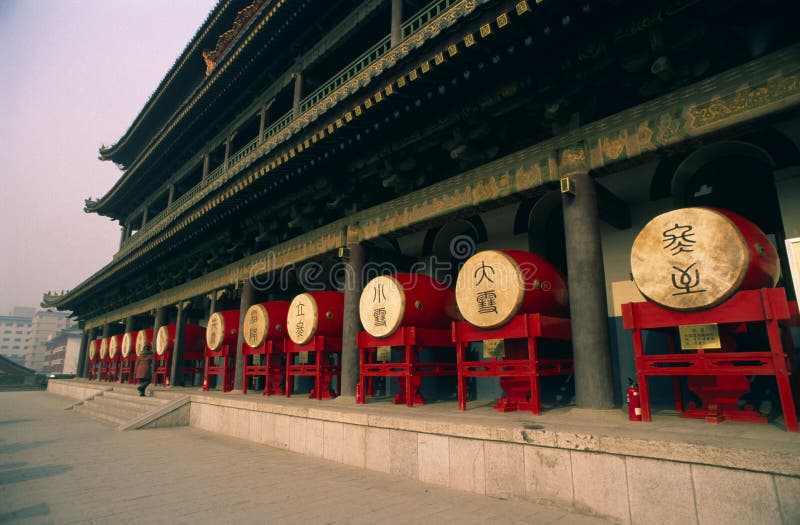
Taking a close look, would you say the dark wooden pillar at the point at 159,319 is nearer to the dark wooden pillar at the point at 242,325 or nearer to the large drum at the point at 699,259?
the dark wooden pillar at the point at 242,325

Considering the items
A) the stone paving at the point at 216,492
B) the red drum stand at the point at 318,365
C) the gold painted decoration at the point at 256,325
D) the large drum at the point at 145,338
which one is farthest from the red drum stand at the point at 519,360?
the large drum at the point at 145,338

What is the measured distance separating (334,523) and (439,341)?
4.01m

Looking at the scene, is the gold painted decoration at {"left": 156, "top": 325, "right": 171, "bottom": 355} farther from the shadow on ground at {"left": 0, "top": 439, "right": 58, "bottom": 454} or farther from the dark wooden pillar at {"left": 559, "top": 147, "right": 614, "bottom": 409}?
the dark wooden pillar at {"left": 559, "top": 147, "right": 614, "bottom": 409}

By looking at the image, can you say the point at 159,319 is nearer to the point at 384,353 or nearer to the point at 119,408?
the point at 119,408

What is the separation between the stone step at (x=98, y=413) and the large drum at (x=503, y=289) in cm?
1001

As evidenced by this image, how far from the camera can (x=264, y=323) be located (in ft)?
32.6

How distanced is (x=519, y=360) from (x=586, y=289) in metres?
1.24

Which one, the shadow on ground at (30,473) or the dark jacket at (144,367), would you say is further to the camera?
the dark jacket at (144,367)

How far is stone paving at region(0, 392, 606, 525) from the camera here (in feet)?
12.2

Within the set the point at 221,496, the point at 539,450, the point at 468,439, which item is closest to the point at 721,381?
the point at 539,450

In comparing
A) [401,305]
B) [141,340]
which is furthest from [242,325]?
[141,340]

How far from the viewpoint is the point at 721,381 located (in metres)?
4.32

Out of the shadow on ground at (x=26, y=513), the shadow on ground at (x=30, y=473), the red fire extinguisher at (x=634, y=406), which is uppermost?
the red fire extinguisher at (x=634, y=406)

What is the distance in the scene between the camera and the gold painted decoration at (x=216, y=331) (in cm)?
1182
